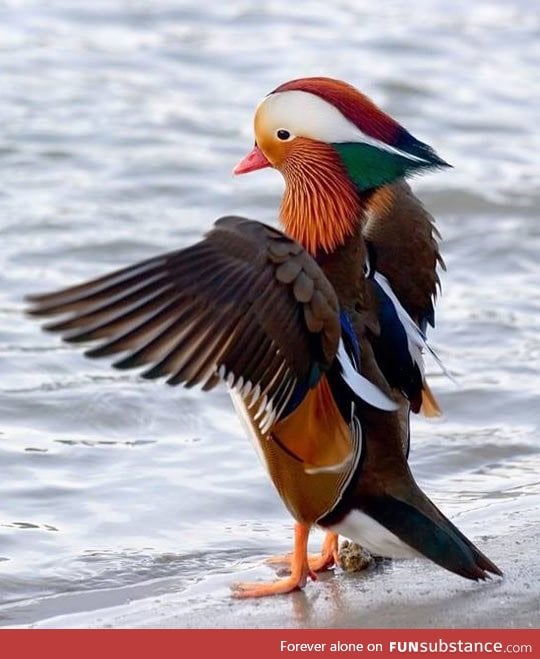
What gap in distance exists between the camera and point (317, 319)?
406 centimetres

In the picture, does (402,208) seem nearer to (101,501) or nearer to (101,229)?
(101,501)

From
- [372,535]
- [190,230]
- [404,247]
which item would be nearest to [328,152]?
[404,247]

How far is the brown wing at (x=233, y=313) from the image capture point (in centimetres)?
392

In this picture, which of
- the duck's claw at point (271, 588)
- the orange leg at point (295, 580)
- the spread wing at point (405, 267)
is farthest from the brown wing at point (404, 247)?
the duck's claw at point (271, 588)

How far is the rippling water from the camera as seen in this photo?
5.43 metres

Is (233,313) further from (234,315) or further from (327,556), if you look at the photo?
(327,556)

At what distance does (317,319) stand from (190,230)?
4814 mm

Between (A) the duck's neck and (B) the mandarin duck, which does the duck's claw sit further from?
(A) the duck's neck

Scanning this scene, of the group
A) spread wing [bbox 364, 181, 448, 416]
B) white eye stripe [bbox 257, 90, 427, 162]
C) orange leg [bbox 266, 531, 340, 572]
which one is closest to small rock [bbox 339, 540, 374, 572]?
orange leg [bbox 266, 531, 340, 572]

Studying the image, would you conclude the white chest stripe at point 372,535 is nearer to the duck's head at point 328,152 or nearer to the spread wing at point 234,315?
the spread wing at point 234,315

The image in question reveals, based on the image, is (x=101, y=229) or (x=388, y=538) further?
(x=101, y=229)
